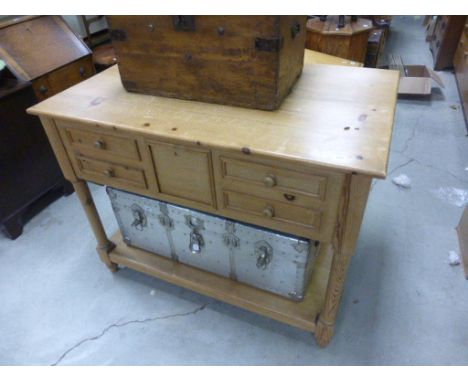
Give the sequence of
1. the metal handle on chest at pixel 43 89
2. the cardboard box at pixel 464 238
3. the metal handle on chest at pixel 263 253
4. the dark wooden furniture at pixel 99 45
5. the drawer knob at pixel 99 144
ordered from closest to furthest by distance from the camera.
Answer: the drawer knob at pixel 99 144, the metal handle on chest at pixel 263 253, the cardboard box at pixel 464 238, the metal handle on chest at pixel 43 89, the dark wooden furniture at pixel 99 45

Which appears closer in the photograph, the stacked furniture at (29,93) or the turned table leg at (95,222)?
the turned table leg at (95,222)

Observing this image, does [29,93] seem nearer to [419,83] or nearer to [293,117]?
[293,117]

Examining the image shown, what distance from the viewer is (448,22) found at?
2910mm

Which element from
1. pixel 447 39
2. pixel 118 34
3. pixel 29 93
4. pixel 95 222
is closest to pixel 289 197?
pixel 118 34

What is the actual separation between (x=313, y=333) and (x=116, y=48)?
3.54 feet

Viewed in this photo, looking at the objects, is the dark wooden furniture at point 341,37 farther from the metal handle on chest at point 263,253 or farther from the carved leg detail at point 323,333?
the carved leg detail at point 323,333

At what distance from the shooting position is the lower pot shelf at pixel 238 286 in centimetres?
109

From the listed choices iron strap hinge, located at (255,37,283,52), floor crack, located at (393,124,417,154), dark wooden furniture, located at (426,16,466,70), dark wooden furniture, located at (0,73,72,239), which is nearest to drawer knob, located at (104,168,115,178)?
iron strap hinge, located at (255,37,283,52)

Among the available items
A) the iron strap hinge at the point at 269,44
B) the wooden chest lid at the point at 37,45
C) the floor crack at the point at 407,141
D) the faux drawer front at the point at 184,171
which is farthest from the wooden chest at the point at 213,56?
the floor crack at the point at 407,141

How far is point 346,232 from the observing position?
2.50 feet

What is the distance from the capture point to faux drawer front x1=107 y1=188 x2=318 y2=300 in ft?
3.30

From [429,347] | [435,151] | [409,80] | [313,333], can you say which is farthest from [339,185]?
[409,80]

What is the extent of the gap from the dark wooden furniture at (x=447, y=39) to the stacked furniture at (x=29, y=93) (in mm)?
2938

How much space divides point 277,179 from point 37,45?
60.4 inches
